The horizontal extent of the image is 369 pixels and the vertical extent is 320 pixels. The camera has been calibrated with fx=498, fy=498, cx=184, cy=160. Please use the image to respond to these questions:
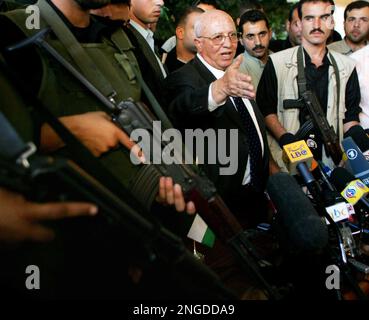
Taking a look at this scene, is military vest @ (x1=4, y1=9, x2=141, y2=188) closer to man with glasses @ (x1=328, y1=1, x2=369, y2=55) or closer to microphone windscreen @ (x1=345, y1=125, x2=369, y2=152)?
microphone windscreen @ (x1=345, y1=125, x2=369, y2=152)

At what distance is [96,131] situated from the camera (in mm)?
1515

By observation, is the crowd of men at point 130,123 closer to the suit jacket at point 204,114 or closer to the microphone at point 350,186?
the suit jacket at point 204,114

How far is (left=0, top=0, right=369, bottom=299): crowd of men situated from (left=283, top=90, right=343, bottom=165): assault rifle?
118 millimetres

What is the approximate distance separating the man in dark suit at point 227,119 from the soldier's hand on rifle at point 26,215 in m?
1.15

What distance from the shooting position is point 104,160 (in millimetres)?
1627

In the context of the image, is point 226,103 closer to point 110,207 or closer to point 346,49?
point 110,207

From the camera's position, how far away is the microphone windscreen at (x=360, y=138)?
8.41ft

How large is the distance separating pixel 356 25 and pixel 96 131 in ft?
11.4

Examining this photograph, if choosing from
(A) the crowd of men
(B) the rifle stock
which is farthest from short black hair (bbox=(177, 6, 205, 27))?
(B) the rifle stock

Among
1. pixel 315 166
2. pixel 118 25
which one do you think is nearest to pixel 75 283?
pixel 118 25

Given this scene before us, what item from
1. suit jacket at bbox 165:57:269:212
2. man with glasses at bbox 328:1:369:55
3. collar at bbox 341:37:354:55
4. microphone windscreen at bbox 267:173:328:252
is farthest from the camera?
collar at bbox 341:37:354:55

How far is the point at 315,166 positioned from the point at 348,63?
1.15 m

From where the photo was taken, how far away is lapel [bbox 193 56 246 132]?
2348 millimetres

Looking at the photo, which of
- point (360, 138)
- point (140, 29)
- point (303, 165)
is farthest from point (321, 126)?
point (140, 29)
